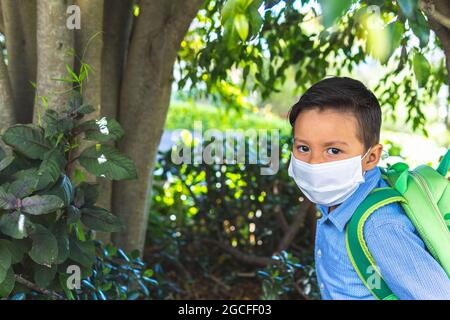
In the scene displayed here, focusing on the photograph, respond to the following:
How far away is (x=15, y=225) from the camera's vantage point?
212 cm

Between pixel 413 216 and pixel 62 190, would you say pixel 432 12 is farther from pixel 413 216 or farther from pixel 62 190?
pixel 62 190

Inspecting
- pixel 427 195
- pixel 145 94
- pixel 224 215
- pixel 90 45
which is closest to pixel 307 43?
pixel 145 94

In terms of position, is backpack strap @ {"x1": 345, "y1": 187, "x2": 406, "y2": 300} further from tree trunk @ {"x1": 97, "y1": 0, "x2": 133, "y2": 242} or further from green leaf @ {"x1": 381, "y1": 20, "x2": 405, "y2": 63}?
tree trunk @ {"x1": 97, "y1": 0, "x2": 133, "y2": 242}

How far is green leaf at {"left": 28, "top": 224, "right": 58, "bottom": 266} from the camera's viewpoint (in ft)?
7.31

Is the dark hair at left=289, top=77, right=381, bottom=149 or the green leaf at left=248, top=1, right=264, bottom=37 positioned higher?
the green leaf at left=248, top=1, right=264, bottom=37

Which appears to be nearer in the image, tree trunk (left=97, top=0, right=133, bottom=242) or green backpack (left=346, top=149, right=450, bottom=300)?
green backpack (left=346, top=149, right=450, bottom=300)

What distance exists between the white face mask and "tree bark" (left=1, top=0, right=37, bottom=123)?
4.69ft

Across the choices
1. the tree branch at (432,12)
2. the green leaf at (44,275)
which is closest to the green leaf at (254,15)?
the tree branch at (432,12)

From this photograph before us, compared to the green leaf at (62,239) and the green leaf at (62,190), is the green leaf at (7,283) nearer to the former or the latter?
the green leaf at (62,239)

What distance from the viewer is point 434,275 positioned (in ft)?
4.94

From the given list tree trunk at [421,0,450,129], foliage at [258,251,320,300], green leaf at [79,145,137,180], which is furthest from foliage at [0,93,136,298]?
foliage at [258,251,320,300]

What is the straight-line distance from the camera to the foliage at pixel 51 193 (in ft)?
7.13
